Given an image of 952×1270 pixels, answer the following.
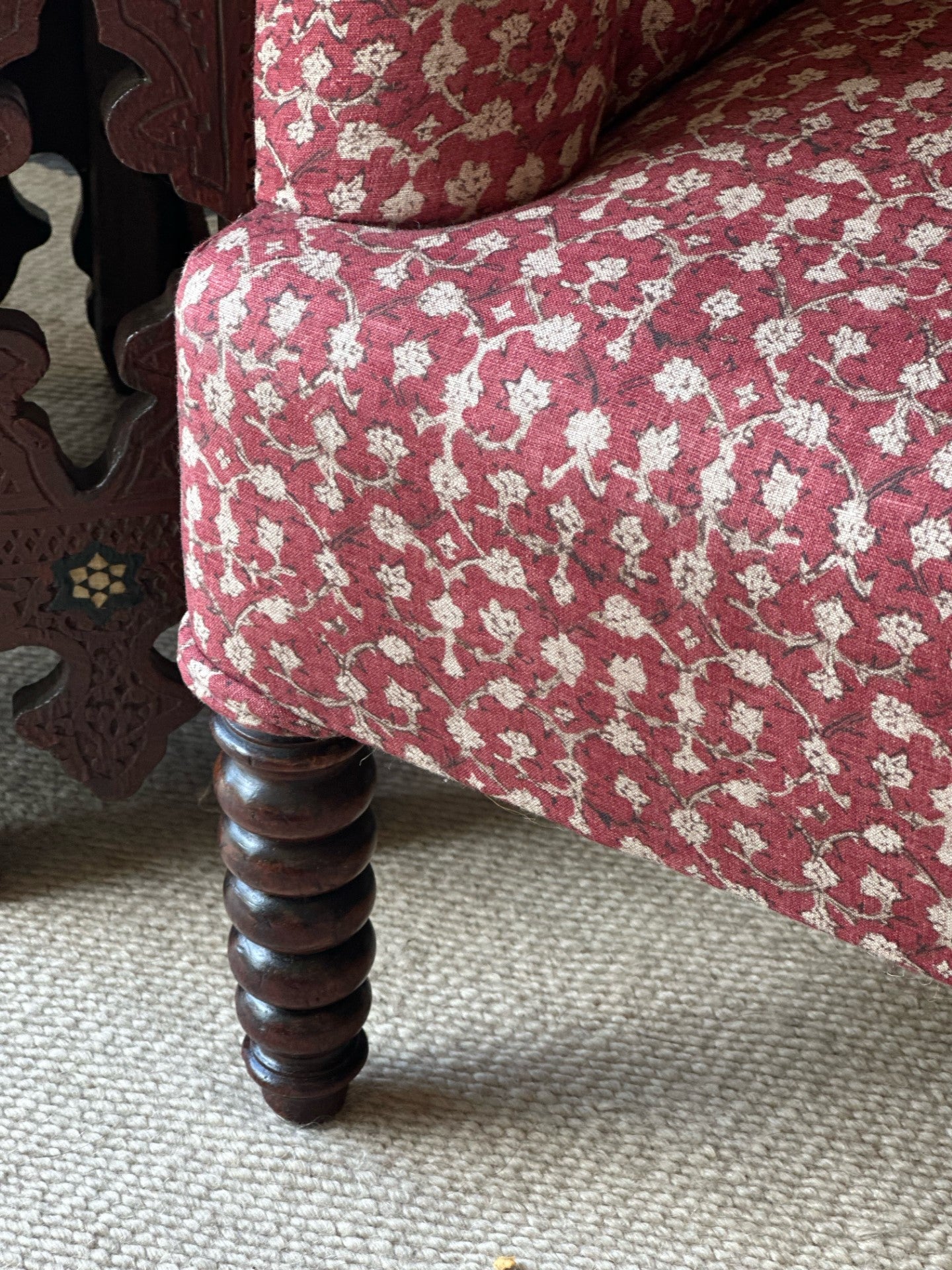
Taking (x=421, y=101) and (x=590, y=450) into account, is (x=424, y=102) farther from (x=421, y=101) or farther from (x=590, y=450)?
(x=590, y=450)

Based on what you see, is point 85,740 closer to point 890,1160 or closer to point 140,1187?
point 140,1187

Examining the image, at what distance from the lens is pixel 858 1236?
772 mm

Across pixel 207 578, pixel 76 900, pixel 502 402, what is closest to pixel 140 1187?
pixel 76 900

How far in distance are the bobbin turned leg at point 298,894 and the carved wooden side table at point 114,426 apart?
0.71ft

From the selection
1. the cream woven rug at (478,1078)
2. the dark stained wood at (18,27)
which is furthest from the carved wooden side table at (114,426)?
the cream woven rug at (478,1078)

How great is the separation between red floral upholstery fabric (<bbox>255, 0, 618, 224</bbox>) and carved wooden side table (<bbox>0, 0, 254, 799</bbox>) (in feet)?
0.47

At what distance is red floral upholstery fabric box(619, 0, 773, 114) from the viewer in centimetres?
73

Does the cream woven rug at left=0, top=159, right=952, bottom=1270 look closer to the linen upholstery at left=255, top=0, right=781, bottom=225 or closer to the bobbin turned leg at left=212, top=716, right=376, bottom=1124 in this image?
the bobbin turned leg at left=212, top=716, right=376, bottom=1124

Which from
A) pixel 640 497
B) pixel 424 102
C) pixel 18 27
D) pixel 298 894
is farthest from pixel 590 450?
pixel 18 27

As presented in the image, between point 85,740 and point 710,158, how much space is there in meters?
0.54

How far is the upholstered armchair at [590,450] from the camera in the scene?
0.52m

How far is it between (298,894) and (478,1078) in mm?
204

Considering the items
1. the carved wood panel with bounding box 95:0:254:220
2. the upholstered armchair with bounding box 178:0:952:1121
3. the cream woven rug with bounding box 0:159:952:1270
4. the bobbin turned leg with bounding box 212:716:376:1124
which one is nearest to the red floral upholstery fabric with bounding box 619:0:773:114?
the upholstered armchair with bounding box 178:0:952:1121

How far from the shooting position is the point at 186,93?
76 cm
